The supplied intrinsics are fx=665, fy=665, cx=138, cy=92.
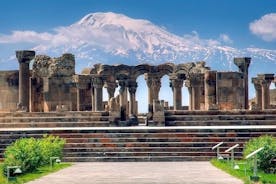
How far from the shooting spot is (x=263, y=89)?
46.4 m

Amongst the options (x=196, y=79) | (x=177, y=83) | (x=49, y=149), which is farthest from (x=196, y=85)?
(x=49, y=149)

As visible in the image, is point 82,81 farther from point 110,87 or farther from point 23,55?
point 110,87

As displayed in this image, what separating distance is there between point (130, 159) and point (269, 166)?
7232 millimetres

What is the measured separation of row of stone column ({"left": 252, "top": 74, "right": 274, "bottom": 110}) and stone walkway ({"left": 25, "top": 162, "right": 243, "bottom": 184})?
2429 centimetres

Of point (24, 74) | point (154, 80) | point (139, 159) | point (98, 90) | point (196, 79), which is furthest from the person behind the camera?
point (154, 80)

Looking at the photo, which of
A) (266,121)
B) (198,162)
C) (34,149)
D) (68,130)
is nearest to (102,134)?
(68,130)

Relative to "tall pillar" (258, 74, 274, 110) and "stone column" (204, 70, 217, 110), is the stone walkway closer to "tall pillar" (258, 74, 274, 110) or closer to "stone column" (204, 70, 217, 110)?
"stone column" (204, 70, 217, 110)

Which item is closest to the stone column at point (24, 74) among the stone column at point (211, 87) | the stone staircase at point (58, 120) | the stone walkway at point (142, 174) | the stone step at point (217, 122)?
the stone staircase at point (58, 120)

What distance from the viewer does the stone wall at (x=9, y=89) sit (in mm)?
39062

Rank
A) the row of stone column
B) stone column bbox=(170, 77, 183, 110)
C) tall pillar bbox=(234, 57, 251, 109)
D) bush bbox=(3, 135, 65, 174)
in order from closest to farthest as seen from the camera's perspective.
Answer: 1. bush bbox=(3, 135, 65, 174)
2. tall pillar bbox=(234, 57, 251, 109)
3. the row of stone column
4. stone column bbox=(170, 77, 183, 110)

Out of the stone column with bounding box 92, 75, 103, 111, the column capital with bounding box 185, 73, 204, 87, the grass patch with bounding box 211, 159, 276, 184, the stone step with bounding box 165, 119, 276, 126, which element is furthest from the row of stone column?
the grass patch with bounding box 211, 159, 276, 184

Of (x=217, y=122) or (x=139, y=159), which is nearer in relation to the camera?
(x=139, y=159)

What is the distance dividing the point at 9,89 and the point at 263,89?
17.9 m

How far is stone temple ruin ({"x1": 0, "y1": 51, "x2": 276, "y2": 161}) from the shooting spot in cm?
2439
